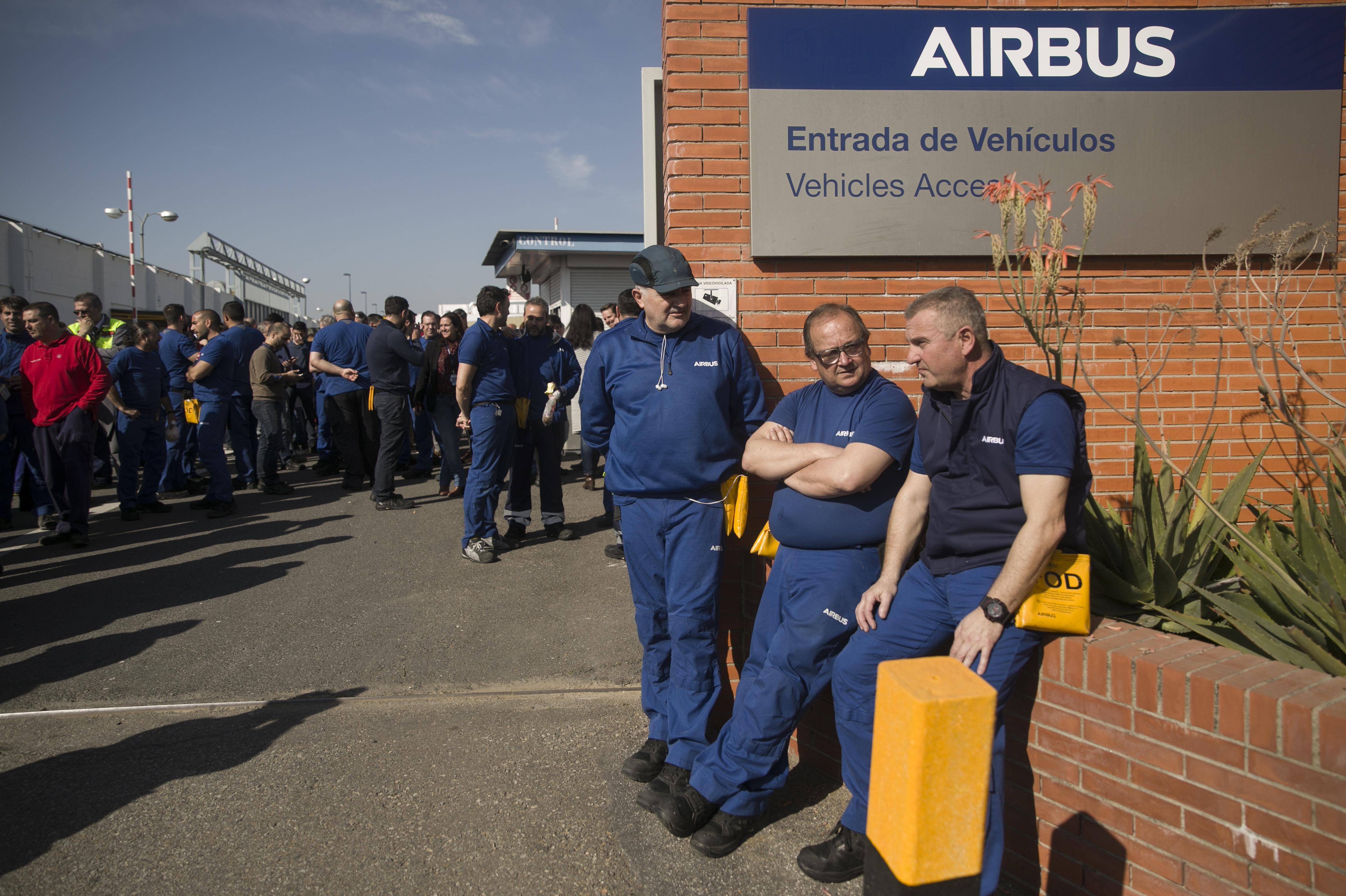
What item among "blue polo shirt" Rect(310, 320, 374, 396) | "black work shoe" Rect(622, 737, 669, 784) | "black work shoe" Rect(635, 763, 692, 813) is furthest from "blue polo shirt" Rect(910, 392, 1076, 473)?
"blue polo shirt" Rect(310, 320, 374, 396)

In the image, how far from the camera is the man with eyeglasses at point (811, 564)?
9.55 ft

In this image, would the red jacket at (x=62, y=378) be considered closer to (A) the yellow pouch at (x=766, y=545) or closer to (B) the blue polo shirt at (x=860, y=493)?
(A) the yellow pouch at (x=766, y=545)

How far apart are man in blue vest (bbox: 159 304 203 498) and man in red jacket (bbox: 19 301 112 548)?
2.32m

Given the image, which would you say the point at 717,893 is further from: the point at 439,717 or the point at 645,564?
the point at 439,717

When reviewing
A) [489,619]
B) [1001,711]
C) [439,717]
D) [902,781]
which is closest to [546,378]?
[489,619]

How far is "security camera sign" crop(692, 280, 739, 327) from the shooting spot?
12.4 ft

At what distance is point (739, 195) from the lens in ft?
12.5

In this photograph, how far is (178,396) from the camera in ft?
33.2

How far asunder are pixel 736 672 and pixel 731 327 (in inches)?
63.8

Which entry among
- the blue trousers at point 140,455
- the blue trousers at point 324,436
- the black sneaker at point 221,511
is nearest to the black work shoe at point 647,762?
the black sneaker at point 221,511

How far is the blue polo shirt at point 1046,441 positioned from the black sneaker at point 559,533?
570 cm

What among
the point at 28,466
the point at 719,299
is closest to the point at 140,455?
the point at 28,466

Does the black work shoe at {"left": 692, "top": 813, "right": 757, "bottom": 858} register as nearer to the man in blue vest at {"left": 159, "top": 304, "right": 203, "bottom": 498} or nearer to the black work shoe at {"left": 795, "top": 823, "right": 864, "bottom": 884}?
the black work shoe at {"left": 795, "top": 823, "right": 864, "bottom": 884}

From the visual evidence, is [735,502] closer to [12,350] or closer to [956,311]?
[956,311]
